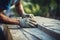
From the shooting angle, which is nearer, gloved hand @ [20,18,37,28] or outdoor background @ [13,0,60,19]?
gloved hand @ [20,18,37,28]

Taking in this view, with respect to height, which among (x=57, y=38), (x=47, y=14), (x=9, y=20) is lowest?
(x=47, y=14)

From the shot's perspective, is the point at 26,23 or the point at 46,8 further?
the point at 46,8

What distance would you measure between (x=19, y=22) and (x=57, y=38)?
0.78 m

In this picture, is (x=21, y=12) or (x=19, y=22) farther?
(x=21, y=12)

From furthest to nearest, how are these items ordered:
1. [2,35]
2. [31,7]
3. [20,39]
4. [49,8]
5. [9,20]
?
[49,8] → [31,7] → [2,35] → [9,20] → [20,39]

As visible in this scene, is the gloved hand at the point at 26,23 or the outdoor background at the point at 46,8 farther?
the outdoor background at the point at 46,8

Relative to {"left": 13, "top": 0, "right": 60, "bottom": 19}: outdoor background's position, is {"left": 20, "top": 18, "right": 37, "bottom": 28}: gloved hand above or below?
above

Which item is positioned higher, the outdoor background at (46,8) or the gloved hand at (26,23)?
the gloved hand at (26,23)

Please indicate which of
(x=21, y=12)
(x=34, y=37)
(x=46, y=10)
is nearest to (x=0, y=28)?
(x=21, y=12)

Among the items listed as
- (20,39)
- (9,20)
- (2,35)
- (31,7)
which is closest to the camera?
(20,39)

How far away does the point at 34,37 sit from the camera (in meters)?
2.12

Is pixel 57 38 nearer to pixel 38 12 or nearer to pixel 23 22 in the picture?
pixel 23 22

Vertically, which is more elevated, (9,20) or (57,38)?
(9,20)

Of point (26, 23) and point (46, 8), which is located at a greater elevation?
point (26, 23)
